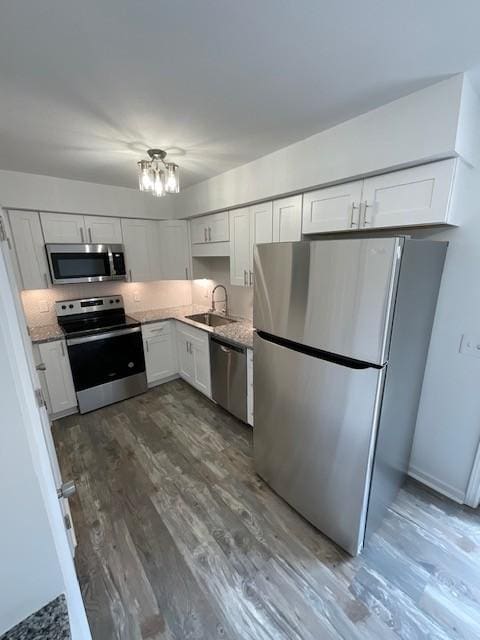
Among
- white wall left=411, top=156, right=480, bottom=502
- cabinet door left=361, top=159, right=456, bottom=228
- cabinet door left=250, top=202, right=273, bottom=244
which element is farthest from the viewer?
cabinet door left=250, top=202, right=273, bottom=244

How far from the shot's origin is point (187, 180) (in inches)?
111

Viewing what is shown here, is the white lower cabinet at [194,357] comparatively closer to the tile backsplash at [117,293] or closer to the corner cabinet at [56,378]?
the tile backsplash at [117,293]

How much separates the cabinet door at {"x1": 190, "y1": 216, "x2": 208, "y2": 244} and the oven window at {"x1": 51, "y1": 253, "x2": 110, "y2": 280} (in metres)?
1.03

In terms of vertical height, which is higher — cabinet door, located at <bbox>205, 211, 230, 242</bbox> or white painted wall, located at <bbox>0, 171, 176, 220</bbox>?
white painted wall, located at <bbox>0, 171, 176, 220</bbox>

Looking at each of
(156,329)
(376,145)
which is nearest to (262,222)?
(376,145)

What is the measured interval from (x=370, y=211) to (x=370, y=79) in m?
0.63

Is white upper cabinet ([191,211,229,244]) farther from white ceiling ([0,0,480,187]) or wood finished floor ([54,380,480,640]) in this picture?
wood finished floor ([54,380,480,640])

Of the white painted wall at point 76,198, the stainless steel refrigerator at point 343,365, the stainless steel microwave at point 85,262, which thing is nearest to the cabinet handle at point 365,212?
the stainless steel refrigerator at point 343,365

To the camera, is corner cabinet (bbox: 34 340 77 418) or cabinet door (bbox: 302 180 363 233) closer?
cabinet door (bbox: 302 180 363 233)

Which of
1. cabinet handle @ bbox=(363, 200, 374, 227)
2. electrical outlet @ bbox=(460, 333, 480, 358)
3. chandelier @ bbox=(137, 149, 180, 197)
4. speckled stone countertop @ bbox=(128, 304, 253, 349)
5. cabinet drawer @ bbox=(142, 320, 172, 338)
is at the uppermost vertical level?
chandelier @ bbox=(137, 149, 180, 197)

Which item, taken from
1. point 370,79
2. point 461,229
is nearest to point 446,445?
point 461,229

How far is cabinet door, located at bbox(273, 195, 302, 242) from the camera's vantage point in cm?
204

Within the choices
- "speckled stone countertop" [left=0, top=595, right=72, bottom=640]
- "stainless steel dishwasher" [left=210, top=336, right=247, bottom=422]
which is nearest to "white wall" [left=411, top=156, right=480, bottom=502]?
"stainless steel dishwasher" [left=210, top=336, right=247, bottom=422]

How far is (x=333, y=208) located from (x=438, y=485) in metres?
2.14
